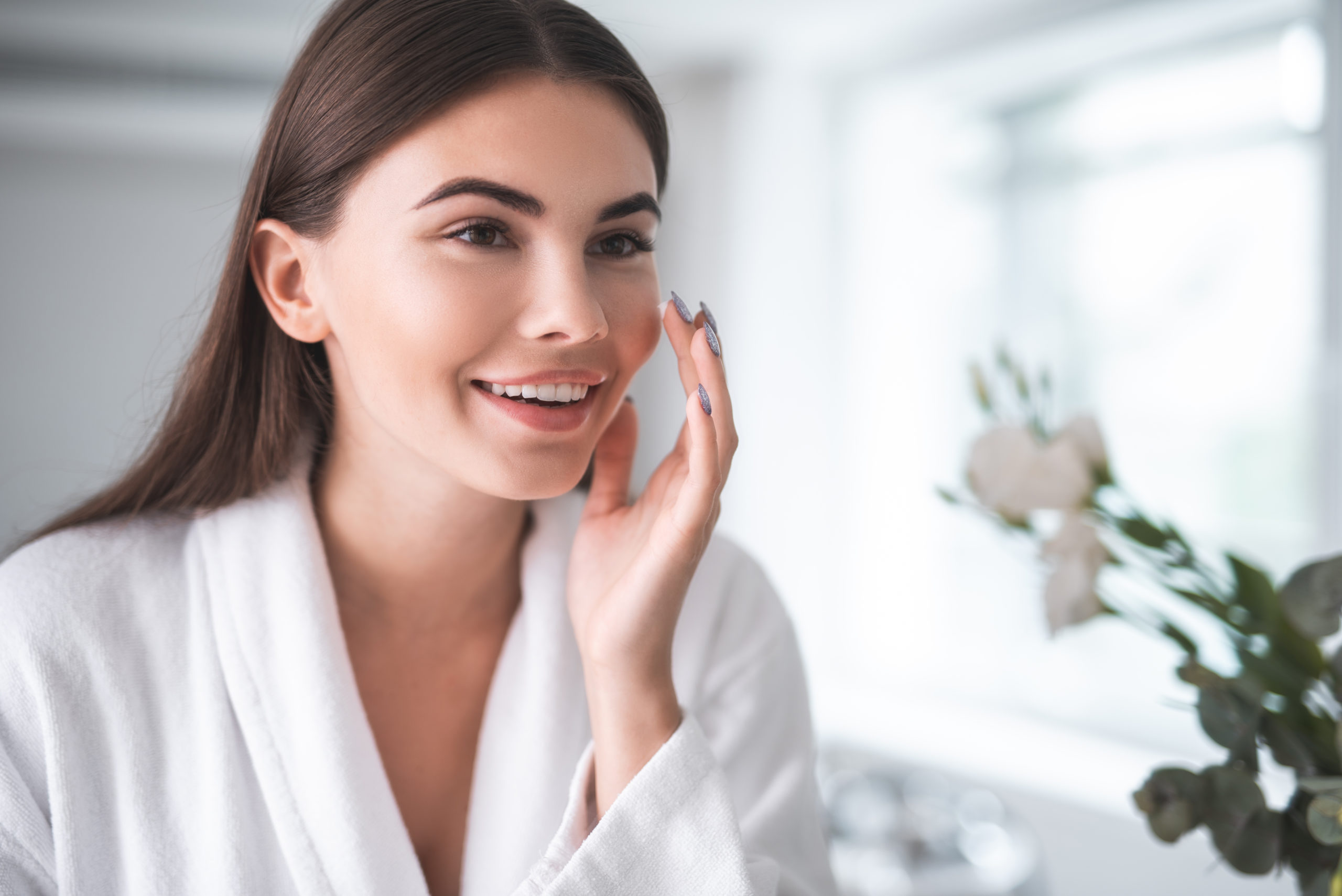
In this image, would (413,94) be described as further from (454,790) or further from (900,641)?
(900,641)

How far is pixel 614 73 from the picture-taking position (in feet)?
2.74

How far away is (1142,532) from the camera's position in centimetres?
69

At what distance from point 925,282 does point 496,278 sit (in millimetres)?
2024

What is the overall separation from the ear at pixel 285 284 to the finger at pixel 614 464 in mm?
286

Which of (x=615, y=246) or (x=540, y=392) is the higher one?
(x=615, y=246)

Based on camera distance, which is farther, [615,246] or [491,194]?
[615,246]

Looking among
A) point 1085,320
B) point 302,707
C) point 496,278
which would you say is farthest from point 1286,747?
point 1085,320

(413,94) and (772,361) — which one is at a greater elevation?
(413,94)

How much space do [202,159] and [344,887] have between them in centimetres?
229

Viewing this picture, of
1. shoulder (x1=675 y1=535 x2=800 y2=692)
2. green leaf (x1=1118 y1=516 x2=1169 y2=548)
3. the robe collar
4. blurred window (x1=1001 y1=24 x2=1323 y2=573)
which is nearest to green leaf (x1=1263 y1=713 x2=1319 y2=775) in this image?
green leaf (x1=1118 y1=516 x2=1169 y2=548)

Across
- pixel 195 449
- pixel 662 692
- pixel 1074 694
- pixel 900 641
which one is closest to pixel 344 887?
pixel 662 692

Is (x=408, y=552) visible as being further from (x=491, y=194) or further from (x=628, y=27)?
(x=628, y=27)

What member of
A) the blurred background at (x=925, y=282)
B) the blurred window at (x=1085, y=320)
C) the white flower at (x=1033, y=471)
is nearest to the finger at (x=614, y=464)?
the white flower at (x=1033, y=471)


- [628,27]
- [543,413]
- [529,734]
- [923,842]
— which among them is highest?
[628,27]
